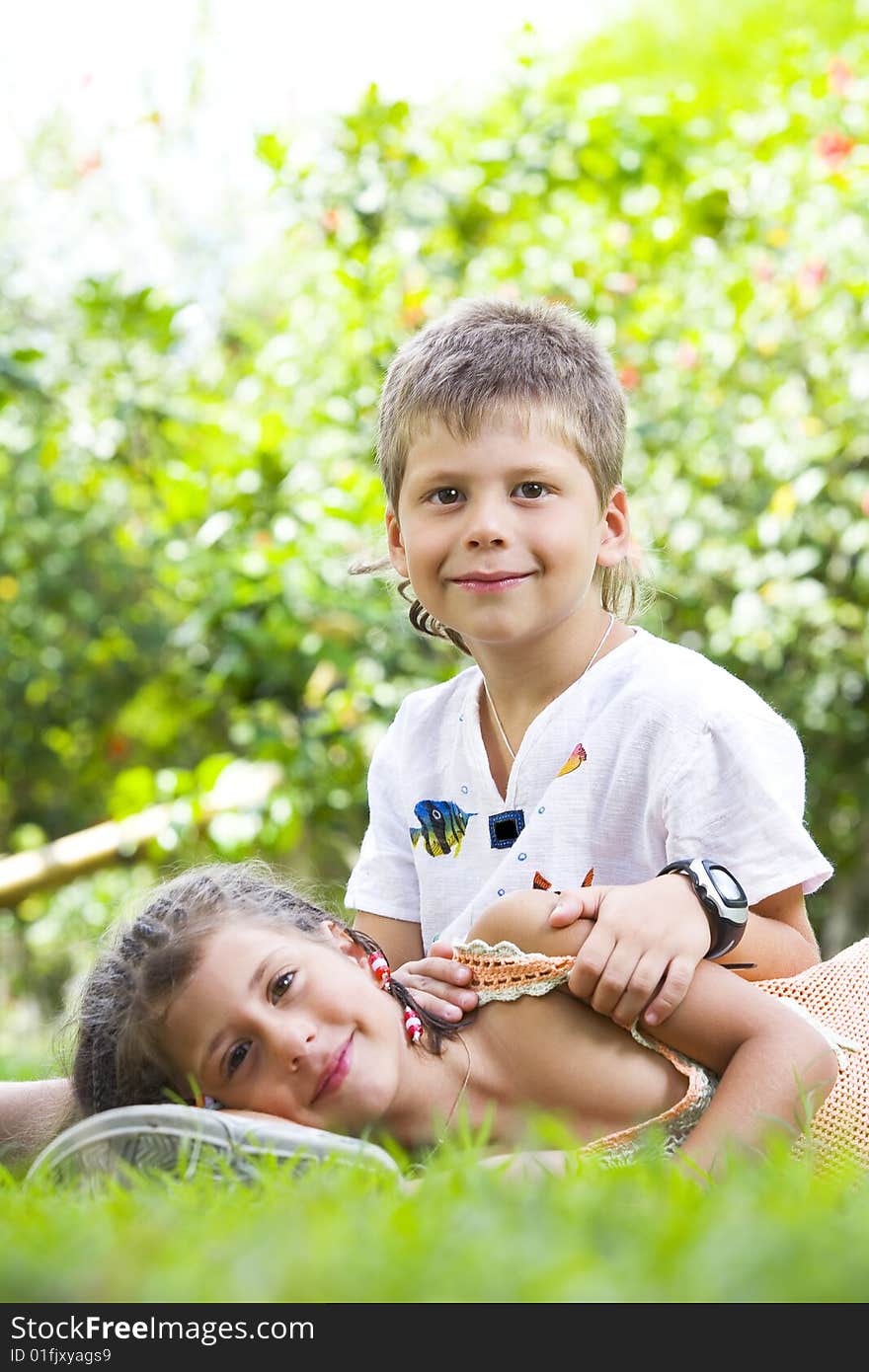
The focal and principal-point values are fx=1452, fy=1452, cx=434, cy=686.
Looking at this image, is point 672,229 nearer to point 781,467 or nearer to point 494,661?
point 781,467

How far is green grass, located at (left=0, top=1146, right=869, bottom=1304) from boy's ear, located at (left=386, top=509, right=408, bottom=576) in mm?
1543

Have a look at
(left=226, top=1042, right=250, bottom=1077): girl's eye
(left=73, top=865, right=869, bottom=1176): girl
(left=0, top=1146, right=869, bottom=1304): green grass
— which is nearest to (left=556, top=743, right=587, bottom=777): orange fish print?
(left=73, top=865, right=869, bottom=1176): girl

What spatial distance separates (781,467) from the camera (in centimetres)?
482

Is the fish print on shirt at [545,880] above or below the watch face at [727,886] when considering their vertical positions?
below

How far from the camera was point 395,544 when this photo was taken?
2848 mm

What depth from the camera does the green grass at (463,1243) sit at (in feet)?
3.25

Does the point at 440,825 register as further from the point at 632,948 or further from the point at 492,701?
the point at 632,948

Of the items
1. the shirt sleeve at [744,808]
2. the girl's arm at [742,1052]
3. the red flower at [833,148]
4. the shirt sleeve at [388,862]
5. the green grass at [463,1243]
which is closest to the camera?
the green grass at [463,1243]

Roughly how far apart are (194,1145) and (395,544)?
4.71 feet

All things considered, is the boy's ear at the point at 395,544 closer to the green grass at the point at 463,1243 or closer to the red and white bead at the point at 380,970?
the red and white bead at the point at 380,970

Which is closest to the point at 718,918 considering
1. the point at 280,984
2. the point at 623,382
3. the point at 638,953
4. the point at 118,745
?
the point at 638,953

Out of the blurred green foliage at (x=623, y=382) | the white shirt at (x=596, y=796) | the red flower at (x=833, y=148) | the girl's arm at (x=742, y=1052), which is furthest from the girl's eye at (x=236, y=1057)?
the red flower at (x=833, y=148)

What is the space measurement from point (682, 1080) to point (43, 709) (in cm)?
507
